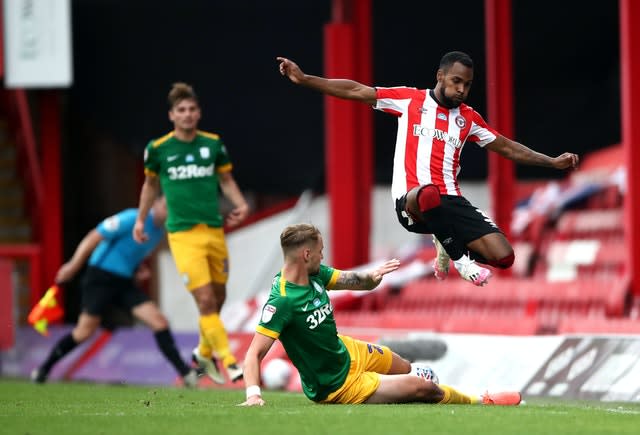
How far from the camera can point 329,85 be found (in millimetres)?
8195

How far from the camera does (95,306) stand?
12.2 meters

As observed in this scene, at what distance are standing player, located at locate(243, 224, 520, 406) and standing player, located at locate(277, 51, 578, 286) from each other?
97 cm

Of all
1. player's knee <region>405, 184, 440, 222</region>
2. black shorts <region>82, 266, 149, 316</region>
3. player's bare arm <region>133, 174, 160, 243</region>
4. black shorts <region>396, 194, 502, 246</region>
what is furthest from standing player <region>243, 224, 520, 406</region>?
black shorts <region>82, 266, 149, 316</region>

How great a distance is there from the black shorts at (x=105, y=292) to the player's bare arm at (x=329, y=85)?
14.6 feet

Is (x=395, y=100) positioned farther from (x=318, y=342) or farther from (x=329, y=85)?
(x=318, y=342)

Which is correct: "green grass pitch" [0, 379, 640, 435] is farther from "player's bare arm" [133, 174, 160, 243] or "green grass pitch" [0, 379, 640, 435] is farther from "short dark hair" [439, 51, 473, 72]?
"short dark hair" [439, 51, 473, 72]

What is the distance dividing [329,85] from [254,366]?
6.52 feet

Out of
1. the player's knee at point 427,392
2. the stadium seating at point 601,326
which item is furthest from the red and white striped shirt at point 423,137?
the stadium seating at point 601,326

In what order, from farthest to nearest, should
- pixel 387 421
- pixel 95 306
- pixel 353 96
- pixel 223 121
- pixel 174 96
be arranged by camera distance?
pixel 223 121
pixel 95 306
pixel 174 96
pixel 353 96
pixel 387 421

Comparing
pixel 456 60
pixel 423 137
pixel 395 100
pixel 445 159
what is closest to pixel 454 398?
pixel 445 159

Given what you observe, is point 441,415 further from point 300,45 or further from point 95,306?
point 300,45

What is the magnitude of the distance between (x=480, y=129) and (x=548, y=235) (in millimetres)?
9122

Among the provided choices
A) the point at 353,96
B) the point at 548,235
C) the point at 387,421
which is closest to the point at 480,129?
the point at 353,96

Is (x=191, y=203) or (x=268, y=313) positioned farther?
(x=191, y=203)
